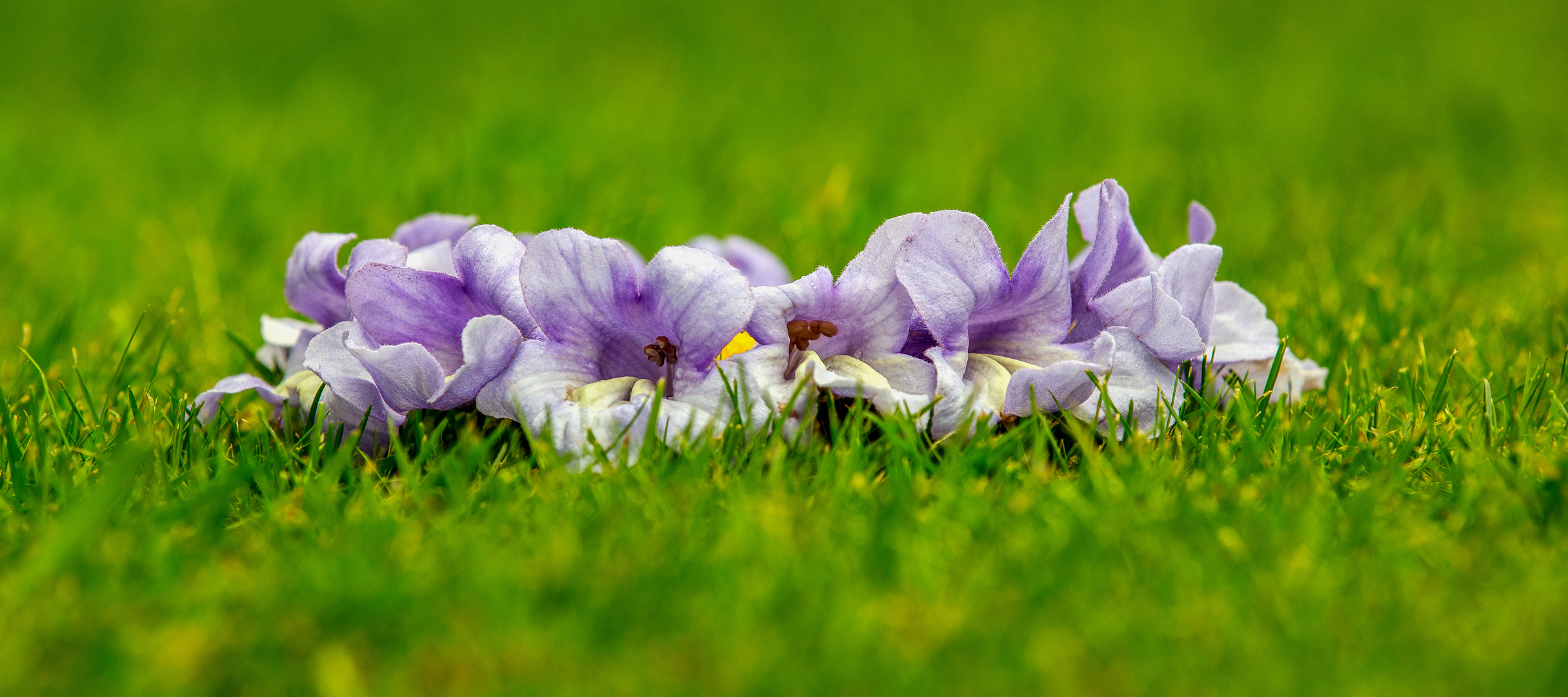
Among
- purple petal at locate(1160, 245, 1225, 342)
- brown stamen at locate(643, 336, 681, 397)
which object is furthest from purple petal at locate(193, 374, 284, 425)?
purple petal at locate(1160, 245, 1225, 342)

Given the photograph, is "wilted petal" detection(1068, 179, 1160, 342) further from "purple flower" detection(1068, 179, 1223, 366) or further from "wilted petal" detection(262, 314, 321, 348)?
"wilted petal" detection(262, 314, 321, 348)

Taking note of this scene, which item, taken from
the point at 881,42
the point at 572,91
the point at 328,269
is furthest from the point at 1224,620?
the point at 881,42

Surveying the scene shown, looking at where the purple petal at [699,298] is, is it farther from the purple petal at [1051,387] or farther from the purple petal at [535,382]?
the purple petal at [1051,387]

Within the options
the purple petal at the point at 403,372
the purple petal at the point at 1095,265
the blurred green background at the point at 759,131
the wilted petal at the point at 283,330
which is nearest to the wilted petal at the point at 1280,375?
the purple petal at the point at 1095,265

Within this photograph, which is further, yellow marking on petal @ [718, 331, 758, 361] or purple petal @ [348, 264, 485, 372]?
yellow marking on petal @ [718, 331, 758, 361]

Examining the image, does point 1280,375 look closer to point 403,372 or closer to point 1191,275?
point 1191,275

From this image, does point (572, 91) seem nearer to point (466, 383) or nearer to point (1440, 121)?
point (1440, 121)

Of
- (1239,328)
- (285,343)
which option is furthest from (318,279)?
(1239,328)
